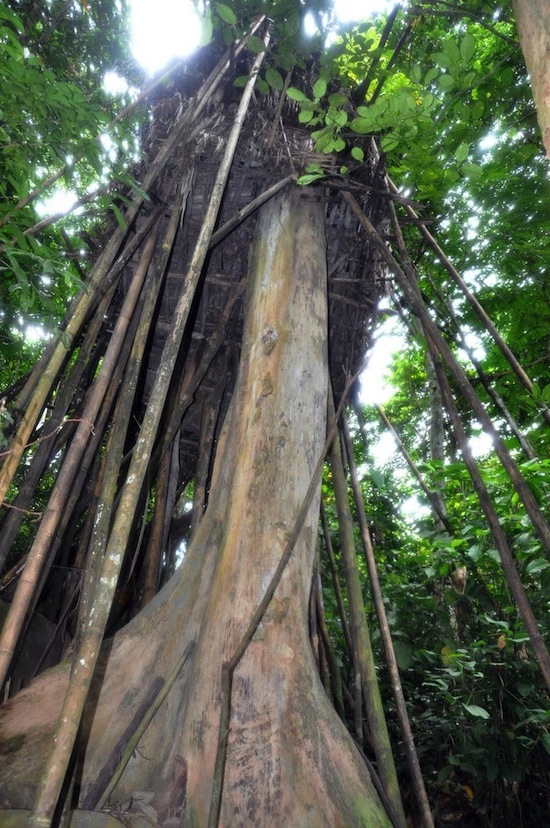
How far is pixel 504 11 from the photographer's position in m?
2.64

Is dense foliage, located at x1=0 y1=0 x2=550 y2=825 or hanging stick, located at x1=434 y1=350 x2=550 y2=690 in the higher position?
dense foliage, located at x1=0 y1=0 x2=550 y2=825

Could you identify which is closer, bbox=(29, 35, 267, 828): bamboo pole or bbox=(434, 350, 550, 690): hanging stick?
bbox=(29, 35, 267, 828): bamboo pole

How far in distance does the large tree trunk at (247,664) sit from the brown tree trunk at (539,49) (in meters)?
1.63

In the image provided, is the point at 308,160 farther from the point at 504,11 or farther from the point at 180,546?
the point at 180,546

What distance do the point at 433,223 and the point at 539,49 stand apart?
115 inches

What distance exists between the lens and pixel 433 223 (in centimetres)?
396

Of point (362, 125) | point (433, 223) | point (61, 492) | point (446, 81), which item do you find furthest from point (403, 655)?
point (446, 81)

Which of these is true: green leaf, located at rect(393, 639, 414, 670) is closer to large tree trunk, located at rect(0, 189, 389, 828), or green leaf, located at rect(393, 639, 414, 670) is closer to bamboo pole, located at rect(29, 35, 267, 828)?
large tree trunk, located at rect(0, 189, 389, 828)

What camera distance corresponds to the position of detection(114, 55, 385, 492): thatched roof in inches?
121

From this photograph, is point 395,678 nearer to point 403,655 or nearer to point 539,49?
point 403,655

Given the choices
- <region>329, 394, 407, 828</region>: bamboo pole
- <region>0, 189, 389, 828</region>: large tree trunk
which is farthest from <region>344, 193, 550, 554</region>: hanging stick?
<region>329, 394, 407, 828</region>: bamboo pole

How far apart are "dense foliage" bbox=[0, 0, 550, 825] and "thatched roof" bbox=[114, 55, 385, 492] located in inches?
5.5

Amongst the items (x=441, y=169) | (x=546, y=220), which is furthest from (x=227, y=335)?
(x=546, y=220)

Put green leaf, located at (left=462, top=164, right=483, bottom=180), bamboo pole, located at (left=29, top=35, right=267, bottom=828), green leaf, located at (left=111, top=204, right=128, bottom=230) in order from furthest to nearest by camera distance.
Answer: green leaf, located at (left=111, top=204, right=128, bottom=230) → green leaf, located at (left=462, top=164, right=483, bottom=180) → bamboo pole, located at (left=29, top=35, right=267, bottom=828)
